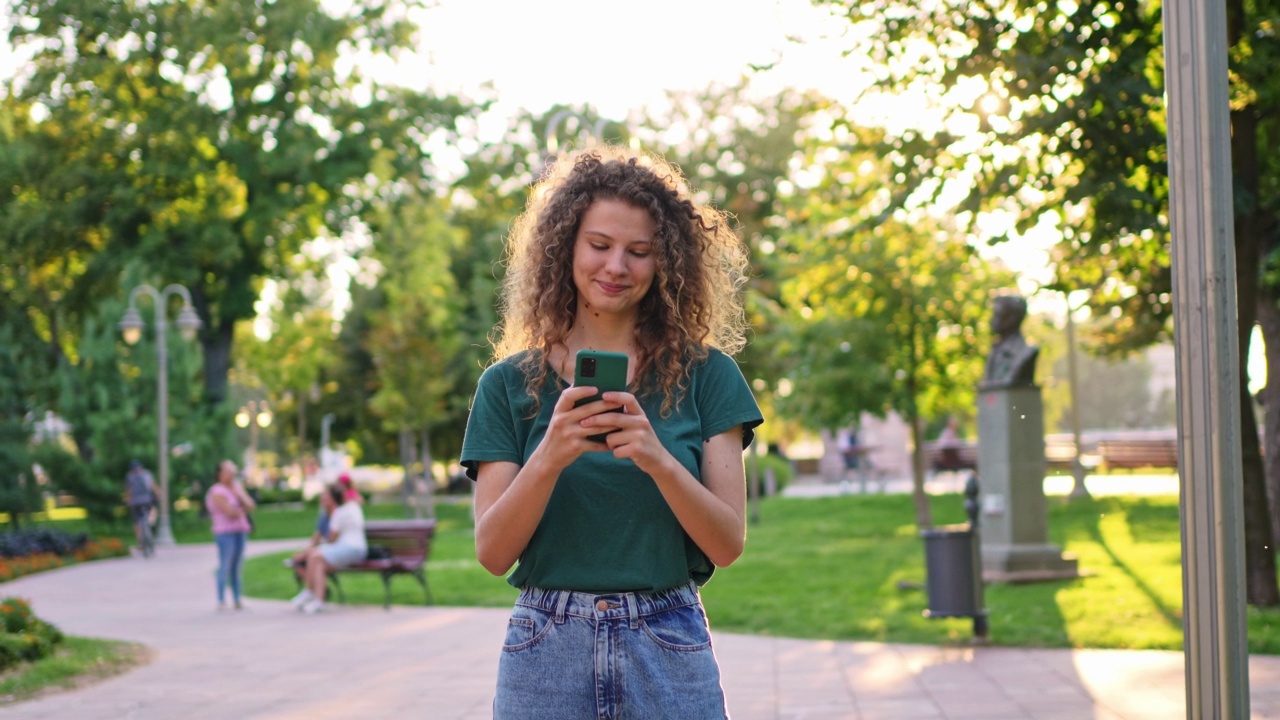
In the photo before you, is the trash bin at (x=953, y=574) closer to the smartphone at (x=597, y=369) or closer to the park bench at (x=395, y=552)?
the park bench at (x=395, y=552)

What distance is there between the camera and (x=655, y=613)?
9.03ft

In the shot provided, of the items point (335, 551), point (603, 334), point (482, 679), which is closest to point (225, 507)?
point (335, 551)

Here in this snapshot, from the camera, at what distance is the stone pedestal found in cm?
1591

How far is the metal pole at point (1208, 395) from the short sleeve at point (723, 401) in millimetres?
1387

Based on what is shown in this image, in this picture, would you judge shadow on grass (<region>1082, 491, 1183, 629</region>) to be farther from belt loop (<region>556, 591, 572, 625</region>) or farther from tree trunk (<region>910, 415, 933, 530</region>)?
belt loop (<region>556, 591, 572, 625</region>)

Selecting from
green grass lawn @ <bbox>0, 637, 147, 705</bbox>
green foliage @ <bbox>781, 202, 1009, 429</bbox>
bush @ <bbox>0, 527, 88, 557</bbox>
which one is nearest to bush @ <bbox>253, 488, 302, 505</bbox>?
bush @ <bbox>0, 527, 88, 557</bbox>

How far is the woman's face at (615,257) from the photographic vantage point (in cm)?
283

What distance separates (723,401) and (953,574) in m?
9.12

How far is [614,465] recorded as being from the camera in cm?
271

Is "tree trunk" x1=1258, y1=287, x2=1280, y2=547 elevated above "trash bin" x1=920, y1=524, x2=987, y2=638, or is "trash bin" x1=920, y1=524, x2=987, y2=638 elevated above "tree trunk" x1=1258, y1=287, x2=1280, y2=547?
"tree trunk" x1=1258, y1=287, x2=1280, y2=547

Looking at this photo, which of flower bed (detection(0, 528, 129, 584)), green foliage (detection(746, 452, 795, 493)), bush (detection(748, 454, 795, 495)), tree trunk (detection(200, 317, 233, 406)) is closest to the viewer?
flower bed (detection(0, 528, 129, 584))

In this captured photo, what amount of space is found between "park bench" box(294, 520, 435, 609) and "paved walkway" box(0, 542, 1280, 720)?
1.81 m

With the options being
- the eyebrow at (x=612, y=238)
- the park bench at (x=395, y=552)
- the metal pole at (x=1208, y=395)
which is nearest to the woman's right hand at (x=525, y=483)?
the eyebrow at (x=612, y=238)

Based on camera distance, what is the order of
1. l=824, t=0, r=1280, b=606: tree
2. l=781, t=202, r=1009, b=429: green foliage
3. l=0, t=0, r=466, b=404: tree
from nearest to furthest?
l=824, t=0, r=1280, b=606: tree
l=781, t=202, r=1009, b=429: green foliage
l=0, t=0, r=466, b=404: tree
